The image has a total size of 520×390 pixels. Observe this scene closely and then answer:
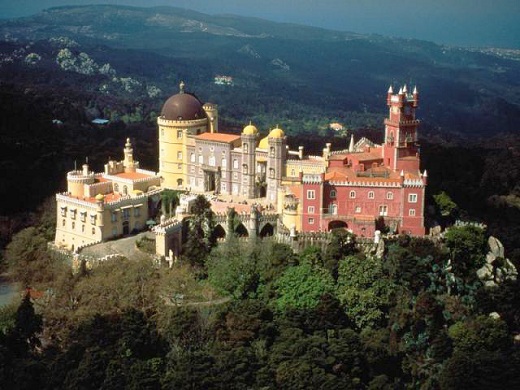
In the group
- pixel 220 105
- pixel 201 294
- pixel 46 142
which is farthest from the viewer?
pixel 220 105

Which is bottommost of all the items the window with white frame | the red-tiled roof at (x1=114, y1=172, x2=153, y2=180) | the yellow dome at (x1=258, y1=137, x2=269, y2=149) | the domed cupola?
the red-tiled roof at (x1=114, y1=172, x2=153, y2=180)

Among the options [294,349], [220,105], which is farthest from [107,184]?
[220,105]

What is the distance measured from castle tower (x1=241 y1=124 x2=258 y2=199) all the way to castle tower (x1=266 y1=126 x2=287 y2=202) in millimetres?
1133

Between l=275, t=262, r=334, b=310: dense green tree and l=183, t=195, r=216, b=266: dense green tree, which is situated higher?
l=183, t=195, r=216, b=266: dense green tree

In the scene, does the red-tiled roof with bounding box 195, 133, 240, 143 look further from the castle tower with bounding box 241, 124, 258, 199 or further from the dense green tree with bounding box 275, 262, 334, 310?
the dense green tree with bounding box 275, 262, 334, 310

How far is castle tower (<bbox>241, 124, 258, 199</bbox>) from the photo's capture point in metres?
50.8

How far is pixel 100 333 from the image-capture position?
39.1m

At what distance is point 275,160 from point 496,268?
46.6 ft

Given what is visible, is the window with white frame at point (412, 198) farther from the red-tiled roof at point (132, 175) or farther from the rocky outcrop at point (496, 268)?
the red-tiled roof at point (132, 175)

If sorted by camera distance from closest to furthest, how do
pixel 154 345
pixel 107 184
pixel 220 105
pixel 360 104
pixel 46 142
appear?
pixel 154 345
pixel 107 184
pixel 46 142
pixel 220 105
pixel 360 104

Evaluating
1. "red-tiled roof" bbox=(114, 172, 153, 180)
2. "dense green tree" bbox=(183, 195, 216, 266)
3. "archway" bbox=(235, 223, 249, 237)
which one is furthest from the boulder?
"red-tiled roof" bbox=(114, 172, 153, 180)

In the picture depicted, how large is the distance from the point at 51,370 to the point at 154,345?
16.3 ft

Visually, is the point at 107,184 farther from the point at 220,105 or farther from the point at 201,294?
the point at 220,105

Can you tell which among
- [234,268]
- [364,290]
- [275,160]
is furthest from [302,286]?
[275,160]
